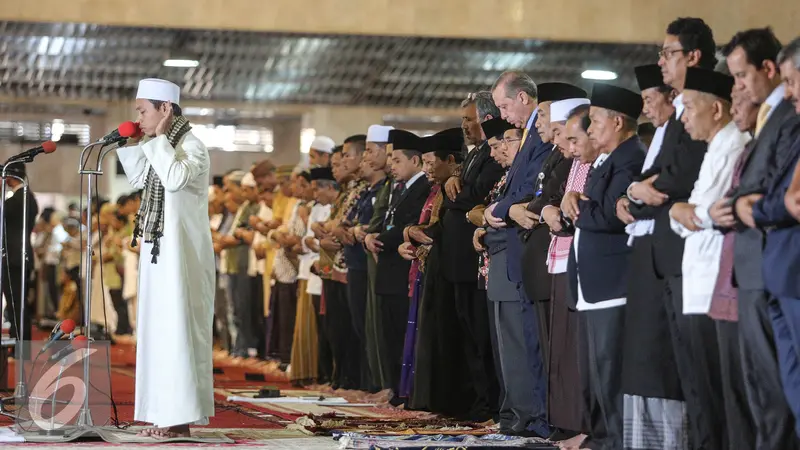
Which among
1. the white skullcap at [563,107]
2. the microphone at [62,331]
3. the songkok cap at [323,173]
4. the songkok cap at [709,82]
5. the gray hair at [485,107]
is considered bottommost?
the microphone at [62,331]

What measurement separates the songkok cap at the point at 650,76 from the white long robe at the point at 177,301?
2.02 metres

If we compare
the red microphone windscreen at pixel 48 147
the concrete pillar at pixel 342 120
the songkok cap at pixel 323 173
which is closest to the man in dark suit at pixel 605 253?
the red microphone windscreen at pixel 48 147

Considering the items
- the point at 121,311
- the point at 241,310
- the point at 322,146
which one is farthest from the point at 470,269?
the point at 121,311

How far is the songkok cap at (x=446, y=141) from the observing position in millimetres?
7922

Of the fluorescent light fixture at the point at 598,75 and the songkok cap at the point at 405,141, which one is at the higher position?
the fluorescent light fixture at the point at 598,75

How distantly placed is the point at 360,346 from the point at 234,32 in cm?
367

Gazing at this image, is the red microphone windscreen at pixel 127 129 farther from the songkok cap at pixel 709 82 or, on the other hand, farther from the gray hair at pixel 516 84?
the songkok cap at pixel 709 82

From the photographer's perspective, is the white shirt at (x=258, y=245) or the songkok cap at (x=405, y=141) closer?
the songkok cap at (x=405, y=141)

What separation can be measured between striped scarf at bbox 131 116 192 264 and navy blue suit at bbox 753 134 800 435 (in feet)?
9.29

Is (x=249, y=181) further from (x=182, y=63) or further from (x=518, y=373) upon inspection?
(x=518, y=373)

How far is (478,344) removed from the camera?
7586 millimetres

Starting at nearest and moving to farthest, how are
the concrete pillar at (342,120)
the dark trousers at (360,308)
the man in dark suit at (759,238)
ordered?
the man in dark suit at (759,238), the dark trousers at (360,308), the concrete pillar at (342,120)

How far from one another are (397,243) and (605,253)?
9.97ft

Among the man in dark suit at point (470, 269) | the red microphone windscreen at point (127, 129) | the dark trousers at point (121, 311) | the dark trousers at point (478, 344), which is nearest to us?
the red microphone windscreen at point (127, 129)
